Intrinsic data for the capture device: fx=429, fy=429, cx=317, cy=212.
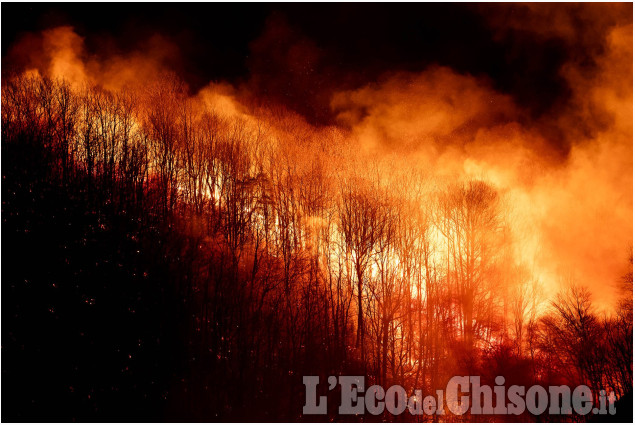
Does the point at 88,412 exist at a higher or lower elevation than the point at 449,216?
lower

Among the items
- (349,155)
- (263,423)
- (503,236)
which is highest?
(349,155)

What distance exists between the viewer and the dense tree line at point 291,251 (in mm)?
22125

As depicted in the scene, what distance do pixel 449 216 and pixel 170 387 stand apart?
2059 centimetres

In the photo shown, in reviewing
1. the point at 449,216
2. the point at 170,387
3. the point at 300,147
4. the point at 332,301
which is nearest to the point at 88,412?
the point at 170,387

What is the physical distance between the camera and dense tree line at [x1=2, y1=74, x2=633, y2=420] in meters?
22.1

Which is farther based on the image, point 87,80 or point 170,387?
point 87,80

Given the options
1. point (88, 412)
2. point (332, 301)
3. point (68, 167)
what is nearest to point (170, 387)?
point (88, 412)

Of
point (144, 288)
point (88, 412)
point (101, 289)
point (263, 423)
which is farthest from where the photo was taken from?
point (144, 288)

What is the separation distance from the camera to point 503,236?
30.5 m

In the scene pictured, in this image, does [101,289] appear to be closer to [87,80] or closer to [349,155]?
[87,80]

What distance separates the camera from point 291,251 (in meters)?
27.6

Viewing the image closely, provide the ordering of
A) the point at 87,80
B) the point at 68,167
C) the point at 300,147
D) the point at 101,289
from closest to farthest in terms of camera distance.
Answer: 1. the point at 101,289
2. the point at 68,167
3. the point at 87,80
4. the point at 300,147

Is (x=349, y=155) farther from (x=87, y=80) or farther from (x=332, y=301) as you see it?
(x=87, y=80)

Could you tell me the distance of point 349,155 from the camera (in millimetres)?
29328
